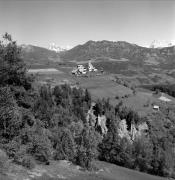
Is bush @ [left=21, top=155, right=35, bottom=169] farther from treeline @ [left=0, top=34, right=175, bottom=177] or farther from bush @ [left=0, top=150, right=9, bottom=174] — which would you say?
bush @ [left=0, top=150, right=9, bottom=174]

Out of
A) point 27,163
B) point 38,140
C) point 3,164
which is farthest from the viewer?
point 38,140

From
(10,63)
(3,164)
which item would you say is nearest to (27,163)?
(3,164)

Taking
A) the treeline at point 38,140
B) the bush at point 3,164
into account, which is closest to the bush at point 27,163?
the treeline at point 38,140

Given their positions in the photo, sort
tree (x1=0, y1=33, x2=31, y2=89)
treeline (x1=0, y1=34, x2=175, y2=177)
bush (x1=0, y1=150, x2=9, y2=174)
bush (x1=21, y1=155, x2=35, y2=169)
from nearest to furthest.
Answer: bush (x1=0, y1=150, x2=9, y2=174)
bush (x1=21, y1=155, x2=35, y2=169)
treeline (x1=0, y1=34, x2=175, y2=177)
tree (x1=0, y1=33, x2=31, y2=89)

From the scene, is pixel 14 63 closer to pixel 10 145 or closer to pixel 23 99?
pixel 23 99

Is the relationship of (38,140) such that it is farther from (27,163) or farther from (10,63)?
(10,63)

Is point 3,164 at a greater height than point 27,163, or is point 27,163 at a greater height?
point 3,164

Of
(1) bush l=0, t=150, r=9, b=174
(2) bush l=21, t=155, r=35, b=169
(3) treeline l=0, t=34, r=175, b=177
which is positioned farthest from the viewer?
(3) treeline l=0, t=34, r=175, b=177

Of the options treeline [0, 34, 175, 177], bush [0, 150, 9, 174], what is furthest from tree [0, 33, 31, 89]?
bush [0, 150, 9, 174]

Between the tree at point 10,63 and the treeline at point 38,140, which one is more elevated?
the tree at point 10,63

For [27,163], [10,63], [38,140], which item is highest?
[10,63]

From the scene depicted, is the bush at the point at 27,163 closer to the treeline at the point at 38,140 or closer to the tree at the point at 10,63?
the treeline at the point at 38,140

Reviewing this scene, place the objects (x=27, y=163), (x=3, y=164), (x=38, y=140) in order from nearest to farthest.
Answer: (x=3, y=164) < (x=27, y=163) < (x=38, y=140)

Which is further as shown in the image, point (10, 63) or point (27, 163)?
point (10, 63)
